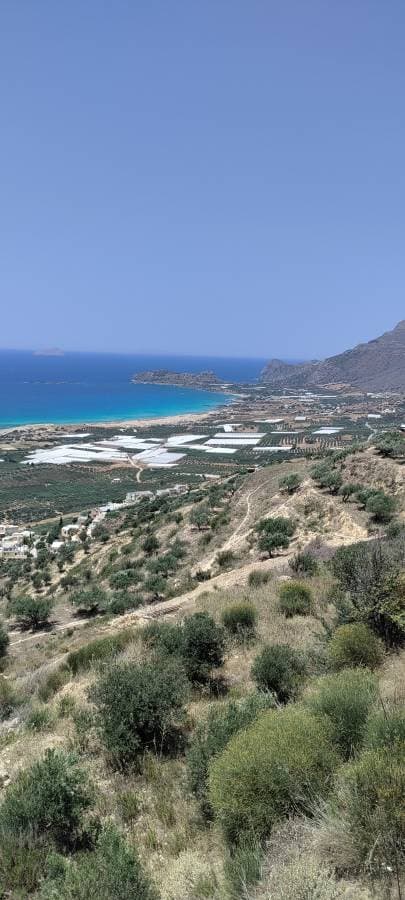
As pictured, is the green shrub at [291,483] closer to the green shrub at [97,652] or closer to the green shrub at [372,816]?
the green shrub at [97,652]

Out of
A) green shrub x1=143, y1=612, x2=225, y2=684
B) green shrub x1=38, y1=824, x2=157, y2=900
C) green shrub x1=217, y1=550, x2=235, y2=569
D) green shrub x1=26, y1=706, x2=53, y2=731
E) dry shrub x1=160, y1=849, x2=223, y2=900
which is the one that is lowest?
green shrub x1=217, y1=550, x2=235, y2=569

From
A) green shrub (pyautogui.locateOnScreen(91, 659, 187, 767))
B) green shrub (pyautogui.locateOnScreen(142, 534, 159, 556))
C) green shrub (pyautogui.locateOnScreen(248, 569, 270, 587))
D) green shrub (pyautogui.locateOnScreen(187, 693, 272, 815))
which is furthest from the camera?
green shrub (pyautogui.locateOnScreen(142, 534, 159, 556))

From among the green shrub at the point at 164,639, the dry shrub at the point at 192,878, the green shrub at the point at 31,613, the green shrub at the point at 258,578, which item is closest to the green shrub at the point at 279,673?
the green shrub at the point at 164,639

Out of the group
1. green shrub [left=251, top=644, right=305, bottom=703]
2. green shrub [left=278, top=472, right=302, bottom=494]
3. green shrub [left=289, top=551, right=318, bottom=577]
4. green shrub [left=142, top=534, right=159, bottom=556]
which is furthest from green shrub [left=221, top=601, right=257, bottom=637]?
green shrub [left=278, top=472, right=302, bottom=494]

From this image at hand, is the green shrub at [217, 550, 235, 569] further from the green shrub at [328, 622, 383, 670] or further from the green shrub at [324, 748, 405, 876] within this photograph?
the green shrub at [324, 748, 405, 876]

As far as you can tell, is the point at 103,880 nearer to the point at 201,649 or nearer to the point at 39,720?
the point at 39,720

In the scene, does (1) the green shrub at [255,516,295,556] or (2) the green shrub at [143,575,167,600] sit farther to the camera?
(1) the green shrub at [255,516,295,556]

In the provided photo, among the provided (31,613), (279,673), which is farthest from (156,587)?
(279,673)

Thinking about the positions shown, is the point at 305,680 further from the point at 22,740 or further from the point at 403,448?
the point at 403,448

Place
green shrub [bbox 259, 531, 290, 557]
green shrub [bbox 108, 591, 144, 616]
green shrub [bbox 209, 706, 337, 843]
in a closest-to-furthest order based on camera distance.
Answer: green shrub [bbox 209, 706, 337, 843] < green shrub [bbox 108, 591, 144, 616] < green shrub [bbox 259, 531, 290, 557]
